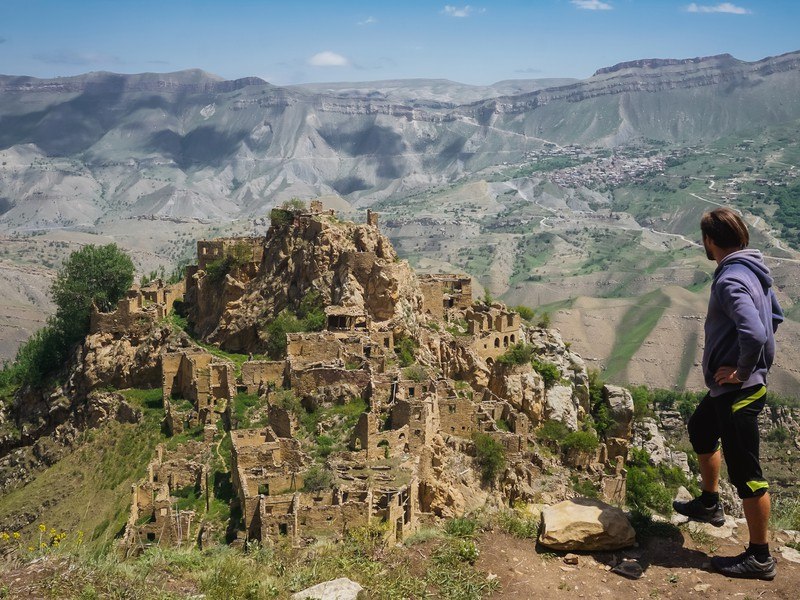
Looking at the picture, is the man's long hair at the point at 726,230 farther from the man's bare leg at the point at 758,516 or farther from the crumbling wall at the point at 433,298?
the crumbling wall at the point at 433,298

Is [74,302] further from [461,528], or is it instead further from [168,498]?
[461,528]

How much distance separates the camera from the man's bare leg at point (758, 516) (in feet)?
44.0

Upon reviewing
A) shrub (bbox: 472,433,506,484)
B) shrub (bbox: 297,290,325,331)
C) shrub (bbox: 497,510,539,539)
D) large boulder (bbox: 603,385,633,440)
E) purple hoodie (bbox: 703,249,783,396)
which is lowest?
large boulder (bbox: 603,385,633,440)

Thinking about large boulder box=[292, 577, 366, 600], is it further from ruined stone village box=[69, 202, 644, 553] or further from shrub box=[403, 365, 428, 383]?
shrub box=[403, 365, 428, 383]

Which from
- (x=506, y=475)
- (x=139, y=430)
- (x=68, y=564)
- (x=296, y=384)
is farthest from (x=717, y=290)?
(x=139, y=430)

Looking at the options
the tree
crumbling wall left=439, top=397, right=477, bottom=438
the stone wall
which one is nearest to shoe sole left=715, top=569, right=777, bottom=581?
crumbling wall left=439, top=397, right=477, bottom=438

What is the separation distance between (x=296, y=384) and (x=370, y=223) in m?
24.9

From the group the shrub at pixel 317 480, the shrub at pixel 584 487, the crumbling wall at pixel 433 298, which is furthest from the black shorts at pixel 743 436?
the crumbling wall at pixel 433 298

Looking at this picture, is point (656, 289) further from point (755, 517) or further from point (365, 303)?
point (755, 517)

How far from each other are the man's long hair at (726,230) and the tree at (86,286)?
181 ft

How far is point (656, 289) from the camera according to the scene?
179250mm

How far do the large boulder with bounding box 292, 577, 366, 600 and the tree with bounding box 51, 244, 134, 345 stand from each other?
52485mm

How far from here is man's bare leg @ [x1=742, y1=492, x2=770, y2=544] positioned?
13.4 metres

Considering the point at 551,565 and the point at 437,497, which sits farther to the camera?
the point at 437,497
